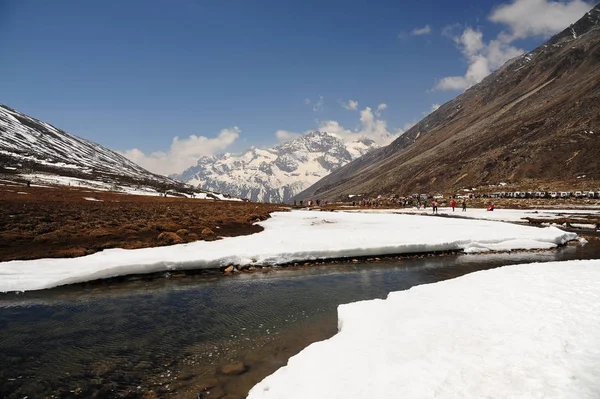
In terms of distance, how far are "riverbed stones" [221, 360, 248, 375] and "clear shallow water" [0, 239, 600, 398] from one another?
0.63ft

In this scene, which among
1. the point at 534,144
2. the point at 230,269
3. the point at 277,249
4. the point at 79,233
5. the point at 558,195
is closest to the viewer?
the point at 230,269

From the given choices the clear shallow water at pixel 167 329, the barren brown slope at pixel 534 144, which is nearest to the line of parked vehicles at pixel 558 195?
the barren brown slope at pixel 534 144

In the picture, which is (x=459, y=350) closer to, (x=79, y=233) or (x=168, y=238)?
(x=168, y=238)

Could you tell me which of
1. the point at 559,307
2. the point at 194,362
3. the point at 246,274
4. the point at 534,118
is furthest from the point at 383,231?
the point at 534,118

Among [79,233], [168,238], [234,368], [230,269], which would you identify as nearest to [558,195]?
[230,269]

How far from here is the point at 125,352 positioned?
33.6ft

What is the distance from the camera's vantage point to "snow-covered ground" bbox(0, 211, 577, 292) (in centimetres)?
1753

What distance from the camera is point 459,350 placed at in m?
8.27

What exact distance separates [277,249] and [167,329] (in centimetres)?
1211

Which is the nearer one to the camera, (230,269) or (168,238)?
(230,269)

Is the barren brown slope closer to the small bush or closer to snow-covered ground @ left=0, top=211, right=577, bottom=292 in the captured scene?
snow-covered ground @ left=0, top=211, right=577, bottom=292

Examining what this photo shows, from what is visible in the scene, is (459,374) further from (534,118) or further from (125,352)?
(534,118)

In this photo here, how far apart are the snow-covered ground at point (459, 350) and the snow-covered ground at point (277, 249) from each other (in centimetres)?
1121

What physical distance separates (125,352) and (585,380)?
11.8m
